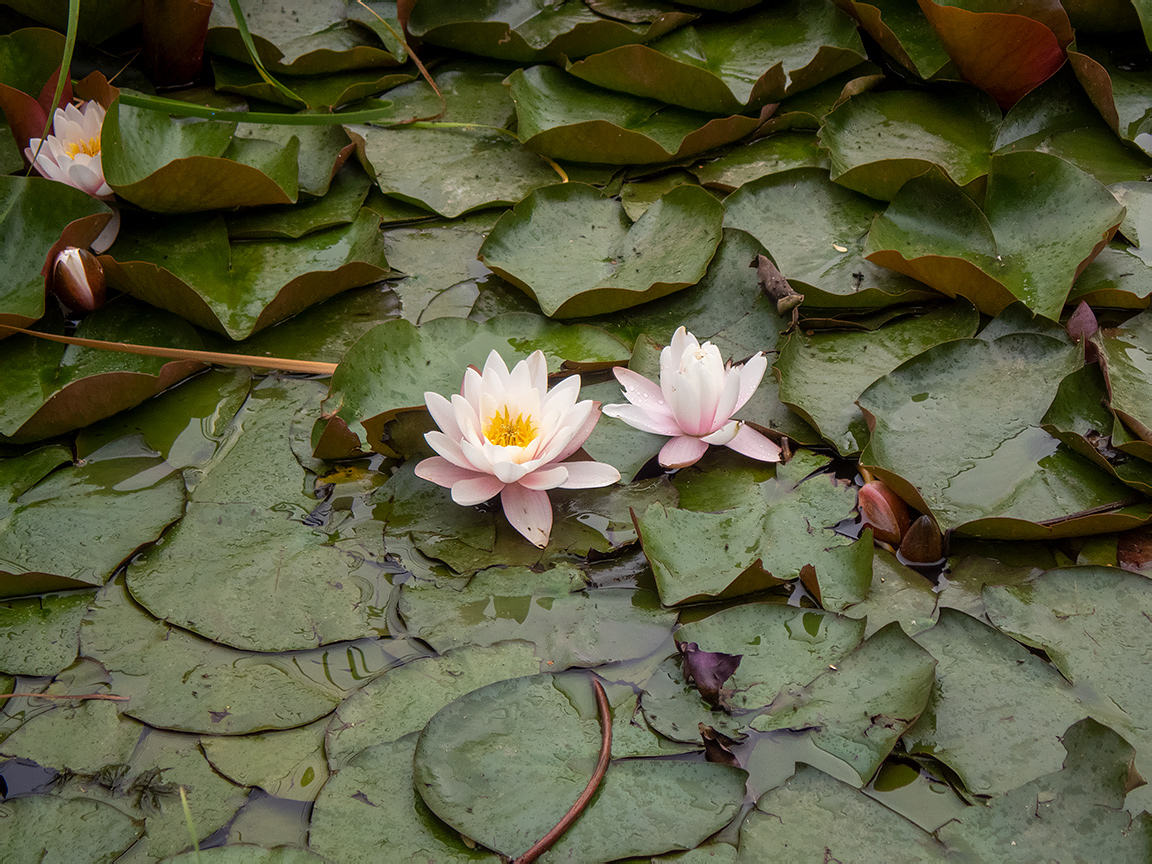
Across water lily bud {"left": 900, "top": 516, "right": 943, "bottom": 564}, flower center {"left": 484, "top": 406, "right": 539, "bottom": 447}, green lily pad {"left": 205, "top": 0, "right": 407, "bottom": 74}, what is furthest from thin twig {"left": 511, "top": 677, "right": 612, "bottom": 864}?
green lily pad {"left": 205, "top": 0, "right": 407, "bottom": 74}

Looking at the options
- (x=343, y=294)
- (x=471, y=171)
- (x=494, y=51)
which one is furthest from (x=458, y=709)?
(x=494, y=51)

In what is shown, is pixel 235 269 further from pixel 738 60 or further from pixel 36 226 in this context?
pixel 738 60

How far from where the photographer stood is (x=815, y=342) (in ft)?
6.97

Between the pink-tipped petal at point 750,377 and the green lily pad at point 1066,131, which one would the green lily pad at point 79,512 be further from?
the green lily pad at point 1066,131

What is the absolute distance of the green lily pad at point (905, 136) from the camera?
237 centimetres

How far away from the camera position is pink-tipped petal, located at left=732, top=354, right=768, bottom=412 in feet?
6.16

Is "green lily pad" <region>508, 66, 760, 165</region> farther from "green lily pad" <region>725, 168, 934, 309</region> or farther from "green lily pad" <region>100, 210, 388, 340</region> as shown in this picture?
"green lily pad" <region>100, 210, 388, 340</region>

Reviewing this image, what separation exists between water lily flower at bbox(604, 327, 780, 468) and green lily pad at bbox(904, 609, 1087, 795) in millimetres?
554

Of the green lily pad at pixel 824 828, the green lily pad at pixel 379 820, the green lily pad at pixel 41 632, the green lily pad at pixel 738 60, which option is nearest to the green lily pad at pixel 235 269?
the green lily pad at pixel 41 632

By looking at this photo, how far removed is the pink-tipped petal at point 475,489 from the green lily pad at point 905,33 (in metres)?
1.92

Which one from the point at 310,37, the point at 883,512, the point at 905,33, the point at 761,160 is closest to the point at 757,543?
the point at 883,512

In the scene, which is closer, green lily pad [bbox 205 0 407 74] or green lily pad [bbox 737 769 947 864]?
green lily pad [bbox 737 769 947 864]

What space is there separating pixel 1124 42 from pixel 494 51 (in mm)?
2111

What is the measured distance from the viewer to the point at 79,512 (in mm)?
1849
